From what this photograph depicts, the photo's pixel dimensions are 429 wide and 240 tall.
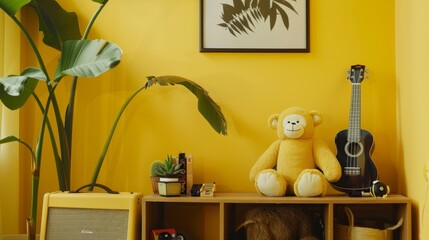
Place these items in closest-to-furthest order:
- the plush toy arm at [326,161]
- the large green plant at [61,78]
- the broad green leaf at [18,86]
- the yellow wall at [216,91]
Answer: the broad green leaf at [18,86], the large green plant at [61,78], the plush toy arm at [326,161], the yellow wall at [216,91]

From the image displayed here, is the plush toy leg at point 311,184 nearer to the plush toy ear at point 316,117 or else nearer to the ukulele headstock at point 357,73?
the plush toy ear at point 316,117

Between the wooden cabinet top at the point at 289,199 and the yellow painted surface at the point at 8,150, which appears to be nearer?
the wooden cabinet top at the point at 289,199

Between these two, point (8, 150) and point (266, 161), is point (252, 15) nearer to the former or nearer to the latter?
point (266, 161)

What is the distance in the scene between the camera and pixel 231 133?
278 centimetres

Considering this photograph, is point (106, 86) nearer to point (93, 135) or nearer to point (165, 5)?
point (93, 135)

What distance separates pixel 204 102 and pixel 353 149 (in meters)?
0.71

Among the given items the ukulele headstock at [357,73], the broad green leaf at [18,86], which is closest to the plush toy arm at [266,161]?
the ukulele headstock at [357,73]

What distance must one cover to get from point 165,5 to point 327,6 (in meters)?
0.80

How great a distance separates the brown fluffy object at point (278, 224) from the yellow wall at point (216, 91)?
0.25 meters

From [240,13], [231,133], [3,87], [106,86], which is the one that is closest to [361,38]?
[240,13]

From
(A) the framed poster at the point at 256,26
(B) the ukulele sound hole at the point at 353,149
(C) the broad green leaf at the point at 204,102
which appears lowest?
(B) the ukulele sound hole at the point at 353,149

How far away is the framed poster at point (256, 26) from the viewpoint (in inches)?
109

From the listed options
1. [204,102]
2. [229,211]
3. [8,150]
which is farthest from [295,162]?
[8,150]

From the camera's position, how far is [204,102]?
261 centimetres
